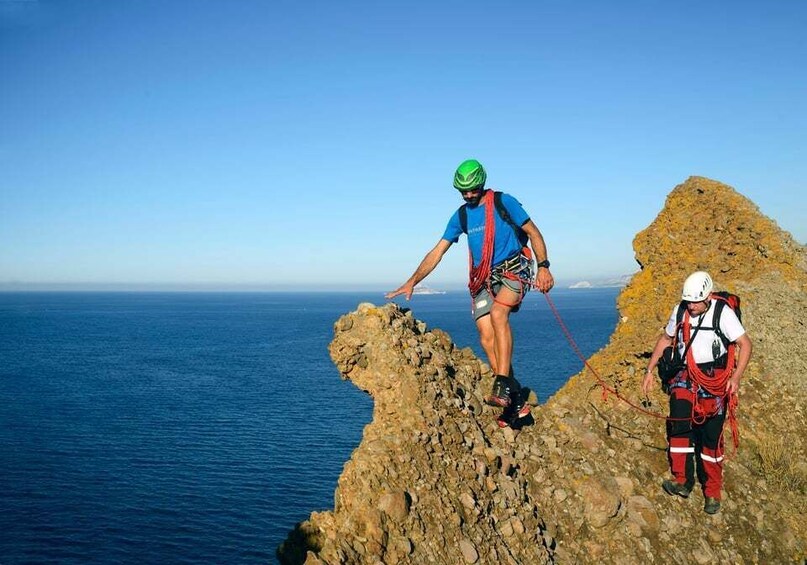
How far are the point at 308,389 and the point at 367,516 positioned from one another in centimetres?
6335

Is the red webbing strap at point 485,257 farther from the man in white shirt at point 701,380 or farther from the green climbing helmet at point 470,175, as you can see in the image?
the man in white shirt at point 701,380

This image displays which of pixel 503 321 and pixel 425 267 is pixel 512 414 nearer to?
pixel 503 321

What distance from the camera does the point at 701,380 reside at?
9.78 metres

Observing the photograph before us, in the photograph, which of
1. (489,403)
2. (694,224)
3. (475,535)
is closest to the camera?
(475,535)

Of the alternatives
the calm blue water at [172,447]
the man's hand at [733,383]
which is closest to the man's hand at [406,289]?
the man's hand at [733,383]

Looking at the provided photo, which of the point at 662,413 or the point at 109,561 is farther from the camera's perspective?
the point at 109,561

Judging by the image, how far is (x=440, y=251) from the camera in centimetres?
961

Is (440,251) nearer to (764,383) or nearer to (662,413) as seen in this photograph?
(662,413)

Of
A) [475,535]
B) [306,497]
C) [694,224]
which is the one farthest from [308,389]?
[475,535]

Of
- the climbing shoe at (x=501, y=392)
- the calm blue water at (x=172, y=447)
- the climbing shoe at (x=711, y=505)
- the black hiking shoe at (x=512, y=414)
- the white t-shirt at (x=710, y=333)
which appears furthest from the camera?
the calm blue water at (x=172, y=447)

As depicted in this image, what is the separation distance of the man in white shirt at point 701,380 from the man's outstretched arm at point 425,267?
12.8 feet

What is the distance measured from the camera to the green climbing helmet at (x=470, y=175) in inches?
356

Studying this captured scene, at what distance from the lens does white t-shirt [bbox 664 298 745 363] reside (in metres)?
9.41

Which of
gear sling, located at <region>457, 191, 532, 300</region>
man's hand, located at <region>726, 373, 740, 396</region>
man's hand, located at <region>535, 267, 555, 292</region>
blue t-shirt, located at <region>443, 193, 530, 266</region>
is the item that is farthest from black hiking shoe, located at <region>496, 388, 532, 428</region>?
man's hand, located at <region>726, 373, 740, 396</region>
